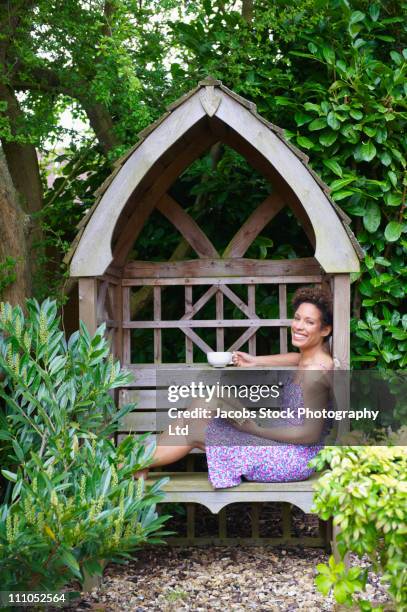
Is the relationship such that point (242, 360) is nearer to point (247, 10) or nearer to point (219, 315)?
point (219, 315)

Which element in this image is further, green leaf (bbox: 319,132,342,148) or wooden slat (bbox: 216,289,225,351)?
wooden slat (bbox: 216,289,225,351)

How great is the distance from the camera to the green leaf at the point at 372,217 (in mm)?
4113

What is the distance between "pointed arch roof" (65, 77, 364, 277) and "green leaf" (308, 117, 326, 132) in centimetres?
68

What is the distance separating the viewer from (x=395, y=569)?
2166mm

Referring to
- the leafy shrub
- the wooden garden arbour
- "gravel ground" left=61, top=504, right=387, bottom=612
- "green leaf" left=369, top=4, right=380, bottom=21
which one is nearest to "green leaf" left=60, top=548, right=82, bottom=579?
the leafy shrub

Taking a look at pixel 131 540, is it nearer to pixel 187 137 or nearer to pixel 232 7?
pixel 187 137

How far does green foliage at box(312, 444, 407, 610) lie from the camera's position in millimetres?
2137

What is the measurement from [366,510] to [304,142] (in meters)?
2.45

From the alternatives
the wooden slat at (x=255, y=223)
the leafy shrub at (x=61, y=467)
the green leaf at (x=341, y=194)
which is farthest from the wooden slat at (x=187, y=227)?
the leafy shrub at (x=61, y=467)

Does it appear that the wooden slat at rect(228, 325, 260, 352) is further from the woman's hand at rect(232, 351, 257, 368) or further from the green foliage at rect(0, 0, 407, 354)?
the green foliage at rect(0, 0, 407, 354)

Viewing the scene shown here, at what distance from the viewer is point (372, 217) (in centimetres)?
414

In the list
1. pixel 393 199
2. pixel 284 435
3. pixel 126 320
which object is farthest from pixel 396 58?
pixel 284 435

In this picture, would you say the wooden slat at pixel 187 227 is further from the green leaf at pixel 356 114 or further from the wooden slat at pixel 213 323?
the green leaf at pixel 356 114

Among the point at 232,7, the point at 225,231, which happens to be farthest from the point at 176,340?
the point at 232,7
